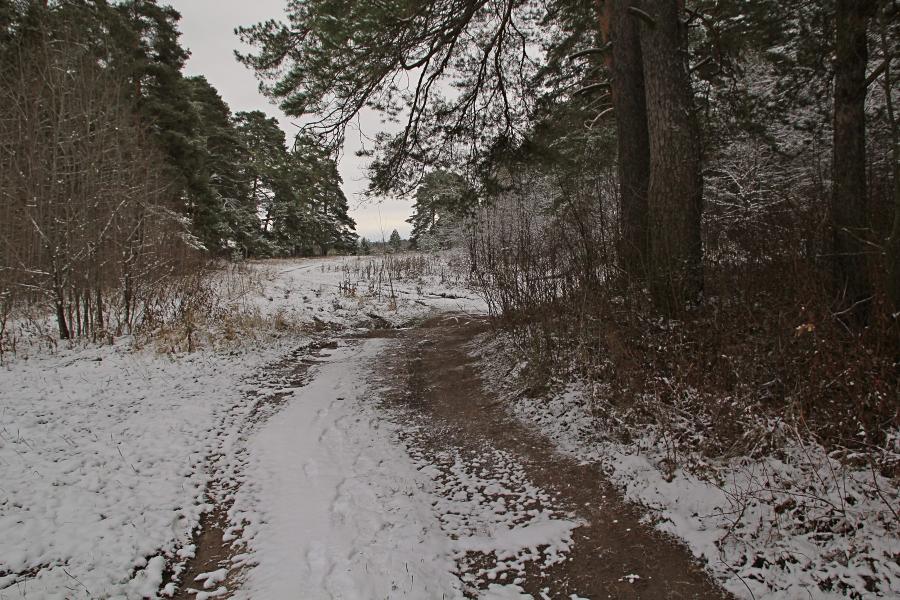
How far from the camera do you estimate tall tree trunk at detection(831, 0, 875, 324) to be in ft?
11.5

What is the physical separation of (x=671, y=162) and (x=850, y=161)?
148 centimetres

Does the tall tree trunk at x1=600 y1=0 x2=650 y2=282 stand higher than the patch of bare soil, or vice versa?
the tall tree trunk at x1=600 y1=0 x2=650 y2=282

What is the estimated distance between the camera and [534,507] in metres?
3.21

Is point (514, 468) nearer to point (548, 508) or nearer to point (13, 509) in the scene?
point (548, 508)

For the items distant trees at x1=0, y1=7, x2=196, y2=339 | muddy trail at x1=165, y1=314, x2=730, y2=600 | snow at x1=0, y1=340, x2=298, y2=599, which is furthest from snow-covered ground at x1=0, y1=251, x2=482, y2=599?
distant trees at x1=0, y1=7, x2=196, y2=339

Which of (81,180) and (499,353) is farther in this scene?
(81,180)

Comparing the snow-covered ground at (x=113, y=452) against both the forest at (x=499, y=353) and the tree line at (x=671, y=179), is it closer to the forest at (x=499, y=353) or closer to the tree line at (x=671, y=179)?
the forest at (x=499, y=353)

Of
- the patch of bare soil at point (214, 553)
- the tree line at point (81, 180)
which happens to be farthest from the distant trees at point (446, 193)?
the patch of bare soil at point (214, 553)

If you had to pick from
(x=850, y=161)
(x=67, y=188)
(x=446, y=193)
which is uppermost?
(x=67, y=188)

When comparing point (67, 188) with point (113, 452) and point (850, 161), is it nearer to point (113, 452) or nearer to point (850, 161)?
point (113, 452)

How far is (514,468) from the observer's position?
12.4 ft

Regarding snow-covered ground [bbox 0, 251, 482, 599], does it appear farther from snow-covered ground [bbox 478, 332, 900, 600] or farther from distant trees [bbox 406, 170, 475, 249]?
distant trees [bbox 406, 170, 475, 249]

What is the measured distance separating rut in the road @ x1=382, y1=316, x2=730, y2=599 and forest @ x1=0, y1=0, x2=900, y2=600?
0.08ft

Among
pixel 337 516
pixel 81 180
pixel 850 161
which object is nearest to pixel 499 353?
pixel 337 516
